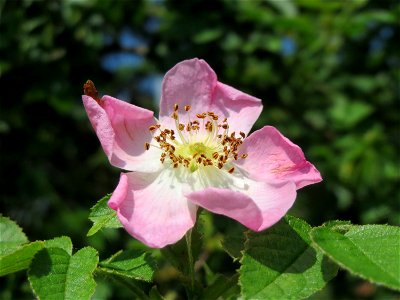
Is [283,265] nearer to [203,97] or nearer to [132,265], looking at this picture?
[132,265]

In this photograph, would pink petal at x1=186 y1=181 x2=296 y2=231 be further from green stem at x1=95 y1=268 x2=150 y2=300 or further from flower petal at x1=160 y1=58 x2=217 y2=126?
flower petal at x1=160 y1=58 x2=217 y2=126

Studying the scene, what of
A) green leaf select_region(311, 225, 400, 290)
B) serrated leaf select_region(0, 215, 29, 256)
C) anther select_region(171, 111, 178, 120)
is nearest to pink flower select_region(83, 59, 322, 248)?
anther select_region(171, 111, 178, 120)

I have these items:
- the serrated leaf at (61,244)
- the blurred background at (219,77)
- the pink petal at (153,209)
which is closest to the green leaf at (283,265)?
the pink petal at (153,209)

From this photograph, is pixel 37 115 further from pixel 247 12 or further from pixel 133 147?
pixel 133 147

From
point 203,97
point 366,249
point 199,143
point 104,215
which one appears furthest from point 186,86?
point 366,249

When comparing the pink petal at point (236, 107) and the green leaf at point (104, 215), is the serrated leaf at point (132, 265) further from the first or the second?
the pink petal at point (236, 107)

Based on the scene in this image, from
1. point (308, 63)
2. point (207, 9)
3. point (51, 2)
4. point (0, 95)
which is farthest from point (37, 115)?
point (308, 63)

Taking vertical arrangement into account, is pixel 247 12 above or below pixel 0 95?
above
